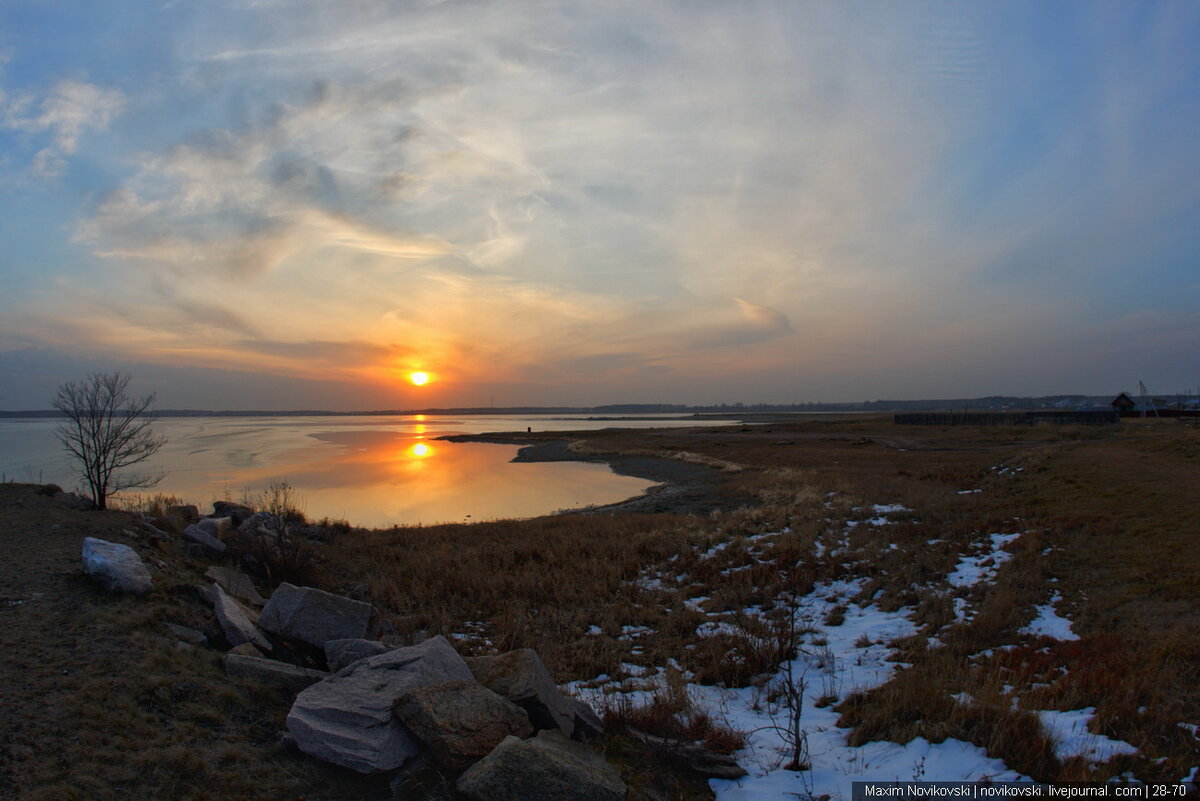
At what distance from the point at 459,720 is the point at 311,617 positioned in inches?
147

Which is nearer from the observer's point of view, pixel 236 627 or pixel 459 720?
pixel 459 720

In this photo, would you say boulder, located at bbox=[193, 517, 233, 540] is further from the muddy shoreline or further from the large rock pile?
the muddy shoreline

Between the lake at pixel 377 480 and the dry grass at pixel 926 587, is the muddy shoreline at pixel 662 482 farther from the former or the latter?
the dry grass at pixel 926 587

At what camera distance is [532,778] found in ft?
13.8

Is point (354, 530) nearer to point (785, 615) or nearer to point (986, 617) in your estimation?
point (785, 615)

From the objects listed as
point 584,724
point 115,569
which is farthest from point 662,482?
point 584,724

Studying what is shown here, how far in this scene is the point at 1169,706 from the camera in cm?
518

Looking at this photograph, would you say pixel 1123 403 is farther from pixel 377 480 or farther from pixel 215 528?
pixel 215 528

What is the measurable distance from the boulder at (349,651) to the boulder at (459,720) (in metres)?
1.75

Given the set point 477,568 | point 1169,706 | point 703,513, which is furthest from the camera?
point 703,513

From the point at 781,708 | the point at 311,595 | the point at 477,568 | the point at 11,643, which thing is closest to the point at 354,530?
the point at 477,568

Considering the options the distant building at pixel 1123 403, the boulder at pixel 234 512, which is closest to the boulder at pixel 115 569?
the boulder at pixel 234 512

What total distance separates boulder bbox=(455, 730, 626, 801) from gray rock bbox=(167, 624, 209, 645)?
4.15m

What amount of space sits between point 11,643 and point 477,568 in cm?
926
